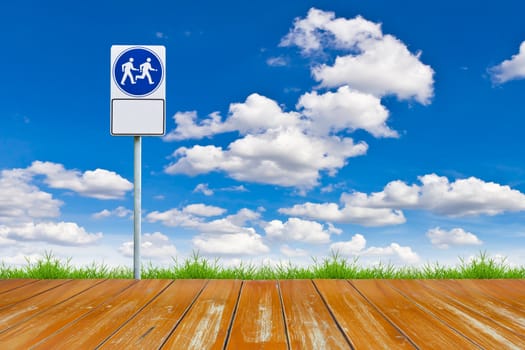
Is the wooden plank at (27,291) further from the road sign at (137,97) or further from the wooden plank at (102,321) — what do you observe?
the road sign at (137,97)

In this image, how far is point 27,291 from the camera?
3607mm

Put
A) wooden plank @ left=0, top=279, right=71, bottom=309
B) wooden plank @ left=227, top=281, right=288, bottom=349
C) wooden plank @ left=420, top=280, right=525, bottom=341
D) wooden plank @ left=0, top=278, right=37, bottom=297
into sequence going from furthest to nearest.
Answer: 1. wooden plank @ left=0, top=278, right=37, bottom=297
2. wooden plank @ left=0, top=279, right=71, bottom=309
3. wooden plank @ left=420, top=280, right=525, bottom=341
4. wooden plank @ left=227, top=281, right=288, bottom=349

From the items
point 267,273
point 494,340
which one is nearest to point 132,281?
point 267,273

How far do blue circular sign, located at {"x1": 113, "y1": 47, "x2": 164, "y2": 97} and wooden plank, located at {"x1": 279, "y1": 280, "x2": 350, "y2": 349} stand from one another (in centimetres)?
201

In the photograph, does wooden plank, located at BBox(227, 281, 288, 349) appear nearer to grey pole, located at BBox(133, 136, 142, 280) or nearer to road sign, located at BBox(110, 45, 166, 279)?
grey pole, located at BBox(133, 136, 142, 280)

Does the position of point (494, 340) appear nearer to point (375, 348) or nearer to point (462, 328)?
point (462, 328)

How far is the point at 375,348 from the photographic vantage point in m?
2.19

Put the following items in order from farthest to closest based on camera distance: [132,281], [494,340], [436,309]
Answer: [132,281] < [436,309] < [494,340]

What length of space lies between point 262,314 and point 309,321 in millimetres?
301

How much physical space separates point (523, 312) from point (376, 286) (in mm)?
996

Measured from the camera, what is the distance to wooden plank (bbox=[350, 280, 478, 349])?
7.51 feet

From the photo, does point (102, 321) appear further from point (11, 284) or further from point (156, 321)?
point (11, 284)

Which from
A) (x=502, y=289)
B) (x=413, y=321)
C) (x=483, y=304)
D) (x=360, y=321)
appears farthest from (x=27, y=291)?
(x=502, y=289)

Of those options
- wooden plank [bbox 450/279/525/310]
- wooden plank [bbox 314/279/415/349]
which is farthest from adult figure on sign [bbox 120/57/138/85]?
wooden plank [bbox 450/279/525/310]
